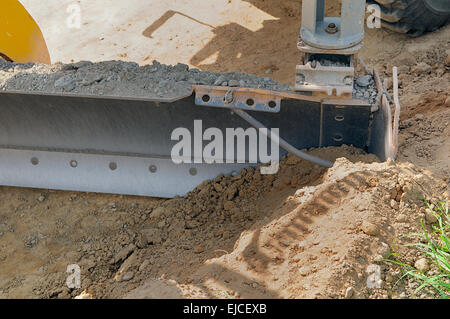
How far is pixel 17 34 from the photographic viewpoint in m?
4.03

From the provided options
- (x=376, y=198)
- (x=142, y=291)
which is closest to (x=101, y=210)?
(x=142, y=291)

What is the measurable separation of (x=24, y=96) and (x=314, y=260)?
2161 millimetres

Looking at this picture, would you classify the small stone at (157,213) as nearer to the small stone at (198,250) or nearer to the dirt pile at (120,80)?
the small stone at (198,250)

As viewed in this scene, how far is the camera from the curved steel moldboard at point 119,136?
333 centimetres

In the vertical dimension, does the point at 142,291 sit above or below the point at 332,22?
below

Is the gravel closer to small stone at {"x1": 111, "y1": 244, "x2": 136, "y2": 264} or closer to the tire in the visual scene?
small stone at {"x1": 111, "y1": 244, "x2": 136, "y2": 264}

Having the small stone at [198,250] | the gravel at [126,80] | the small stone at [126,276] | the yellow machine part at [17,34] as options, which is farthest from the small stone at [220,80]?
the yellow machine part at [17,34]

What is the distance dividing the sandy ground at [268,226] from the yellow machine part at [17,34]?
1011 mm

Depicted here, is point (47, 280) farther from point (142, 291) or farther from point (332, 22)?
point (332, 22)

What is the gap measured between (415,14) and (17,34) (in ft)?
10.8

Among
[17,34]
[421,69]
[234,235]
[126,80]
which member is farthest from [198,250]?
[421,69]

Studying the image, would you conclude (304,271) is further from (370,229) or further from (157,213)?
(157,213)

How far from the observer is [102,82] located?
3.34 m

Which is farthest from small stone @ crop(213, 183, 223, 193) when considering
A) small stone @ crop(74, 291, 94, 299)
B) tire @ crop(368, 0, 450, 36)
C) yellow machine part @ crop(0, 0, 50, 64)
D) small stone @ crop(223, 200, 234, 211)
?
tire @ crop(368, 0, 450, 36)
